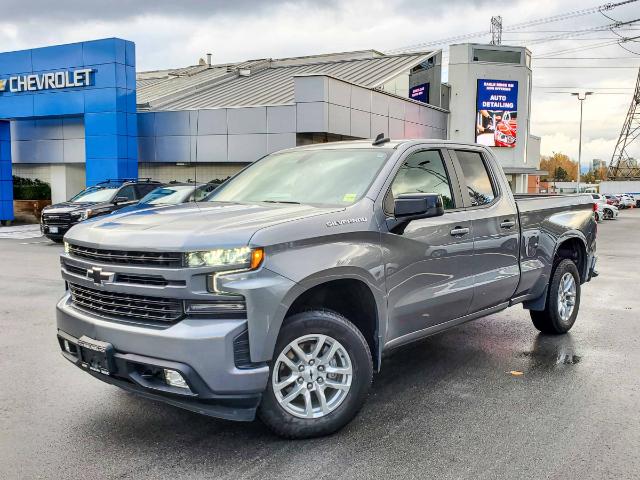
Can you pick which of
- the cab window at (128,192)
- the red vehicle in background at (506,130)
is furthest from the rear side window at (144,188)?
the red vehicle in background at (506,130)

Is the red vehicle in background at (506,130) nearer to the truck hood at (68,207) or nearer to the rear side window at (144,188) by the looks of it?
the rear side window at (144,188)

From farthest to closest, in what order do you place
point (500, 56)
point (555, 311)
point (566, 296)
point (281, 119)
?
1. point (500, 56)
2. point (281, 119)
3. point (566, 296)
4. point (555, 311)

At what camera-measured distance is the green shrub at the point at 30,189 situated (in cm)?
2655

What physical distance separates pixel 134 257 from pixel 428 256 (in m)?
2.16

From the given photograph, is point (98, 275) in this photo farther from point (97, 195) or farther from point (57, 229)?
point (97, 195)

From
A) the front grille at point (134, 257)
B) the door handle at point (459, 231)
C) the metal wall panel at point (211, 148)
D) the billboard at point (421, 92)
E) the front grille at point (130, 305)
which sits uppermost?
the billboard at point (421, 92)

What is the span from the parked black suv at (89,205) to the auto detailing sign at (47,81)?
22.7 ft

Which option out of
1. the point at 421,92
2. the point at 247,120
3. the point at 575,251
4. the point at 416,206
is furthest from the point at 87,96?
the point at 416,206

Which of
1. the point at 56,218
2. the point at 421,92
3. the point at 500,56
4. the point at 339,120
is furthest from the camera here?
the point at 500,56

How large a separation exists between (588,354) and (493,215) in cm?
176

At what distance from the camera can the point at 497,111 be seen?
36.7 metres

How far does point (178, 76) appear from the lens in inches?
1529

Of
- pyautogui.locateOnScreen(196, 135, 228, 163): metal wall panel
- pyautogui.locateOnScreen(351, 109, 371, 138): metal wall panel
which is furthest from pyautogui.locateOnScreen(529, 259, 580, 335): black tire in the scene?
pyautogui.locateOnScreen(196, 135, 228, 163): metal wall panel

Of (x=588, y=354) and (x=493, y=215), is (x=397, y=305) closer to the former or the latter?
(x=493, y=215)
